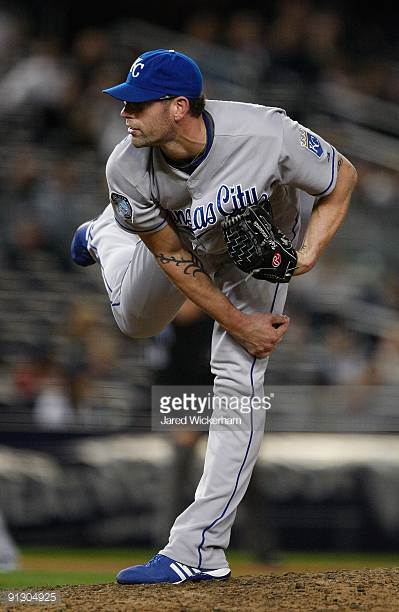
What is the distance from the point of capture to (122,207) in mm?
2869

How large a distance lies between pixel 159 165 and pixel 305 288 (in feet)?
12.0

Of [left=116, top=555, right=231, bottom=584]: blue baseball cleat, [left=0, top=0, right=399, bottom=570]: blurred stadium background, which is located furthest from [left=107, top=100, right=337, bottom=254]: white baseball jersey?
[left=0, top=0, right=399, bottom=570]: blurred stadium background

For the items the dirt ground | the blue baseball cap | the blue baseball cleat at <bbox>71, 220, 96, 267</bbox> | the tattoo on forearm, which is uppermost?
the blue baseball cap

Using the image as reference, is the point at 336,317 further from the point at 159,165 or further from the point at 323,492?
the point at 159,165

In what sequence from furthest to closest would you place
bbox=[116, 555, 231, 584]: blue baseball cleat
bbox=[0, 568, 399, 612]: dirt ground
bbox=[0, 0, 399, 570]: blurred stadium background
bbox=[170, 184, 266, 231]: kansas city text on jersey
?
1. bbox=[0, 0, 399, 570]: blurred stadium background
2. bbox=[116, 555, 231, 584]: blue baseball cleat
3. bbox=[170, 184, 266, 231]: kansas city text on jersey
4. bbox=[0, 568, 399, 612]: dirt ground

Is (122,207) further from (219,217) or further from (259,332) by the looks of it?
(259,332)

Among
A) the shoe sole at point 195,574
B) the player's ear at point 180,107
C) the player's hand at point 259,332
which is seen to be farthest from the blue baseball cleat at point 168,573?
the player's ear at point 180,107

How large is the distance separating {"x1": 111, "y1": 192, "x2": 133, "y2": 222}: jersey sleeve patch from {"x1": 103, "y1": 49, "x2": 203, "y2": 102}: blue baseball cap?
28 cm

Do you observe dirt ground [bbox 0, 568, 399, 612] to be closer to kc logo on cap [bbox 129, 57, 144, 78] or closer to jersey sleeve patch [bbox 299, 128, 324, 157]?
jersey sleeve patch [bbox 299, 128, 324, 157]

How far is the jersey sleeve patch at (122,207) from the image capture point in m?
2.85

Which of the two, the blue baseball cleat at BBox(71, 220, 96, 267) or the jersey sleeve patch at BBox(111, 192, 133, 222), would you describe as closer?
the jersey sleeve patch at BBox(111, 192, 133, 222)

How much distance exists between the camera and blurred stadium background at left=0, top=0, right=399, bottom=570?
5.63 meters

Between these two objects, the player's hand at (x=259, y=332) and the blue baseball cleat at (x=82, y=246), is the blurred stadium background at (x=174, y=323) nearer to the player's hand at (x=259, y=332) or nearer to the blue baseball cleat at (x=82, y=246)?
the blue baseball cleat at (x=82, y=246)

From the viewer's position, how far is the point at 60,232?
657cm
